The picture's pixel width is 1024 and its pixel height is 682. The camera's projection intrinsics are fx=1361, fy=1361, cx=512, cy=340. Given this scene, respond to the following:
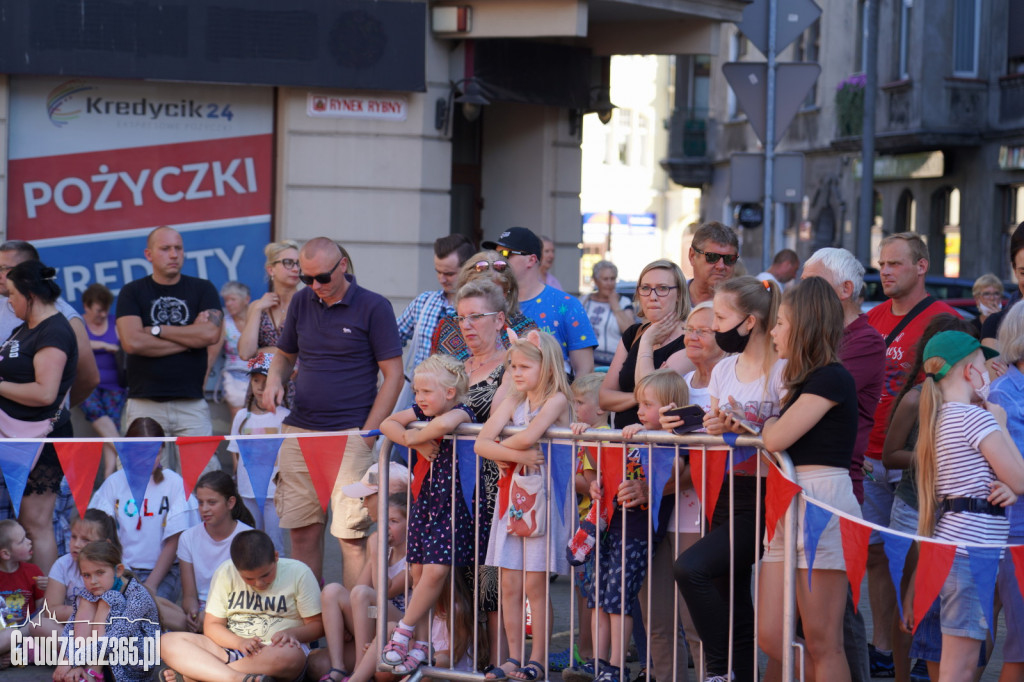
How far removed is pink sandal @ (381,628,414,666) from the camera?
240 inches

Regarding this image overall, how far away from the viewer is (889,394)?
6672 millimetres

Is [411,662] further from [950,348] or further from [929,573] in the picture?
[950,348]

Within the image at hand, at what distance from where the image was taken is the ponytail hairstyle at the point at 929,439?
5402mm

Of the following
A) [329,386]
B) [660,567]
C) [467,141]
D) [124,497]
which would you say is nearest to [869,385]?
[660,567]

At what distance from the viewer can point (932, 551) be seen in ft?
17.0

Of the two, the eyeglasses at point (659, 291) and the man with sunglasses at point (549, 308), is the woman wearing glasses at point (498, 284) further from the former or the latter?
the eyeglasses at point (659, 291)

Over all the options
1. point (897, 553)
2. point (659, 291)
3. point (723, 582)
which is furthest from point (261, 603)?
point (897, 553)

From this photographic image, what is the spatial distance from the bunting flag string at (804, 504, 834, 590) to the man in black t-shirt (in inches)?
178

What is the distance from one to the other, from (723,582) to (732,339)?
3.29ft

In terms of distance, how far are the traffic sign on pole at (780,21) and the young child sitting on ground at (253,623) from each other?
6.21 metres

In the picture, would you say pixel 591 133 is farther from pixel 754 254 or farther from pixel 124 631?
pixel 124 631

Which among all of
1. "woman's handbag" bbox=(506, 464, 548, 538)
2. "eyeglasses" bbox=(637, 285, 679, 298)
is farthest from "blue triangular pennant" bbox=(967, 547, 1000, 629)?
"eyeglasses" bbox=(637, 285, 679, 298)

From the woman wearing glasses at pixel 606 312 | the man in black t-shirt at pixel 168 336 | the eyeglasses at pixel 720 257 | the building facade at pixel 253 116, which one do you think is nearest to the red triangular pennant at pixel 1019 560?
A: the eyeglasses at pixel 720 257

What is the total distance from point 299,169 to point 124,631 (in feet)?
20.7
